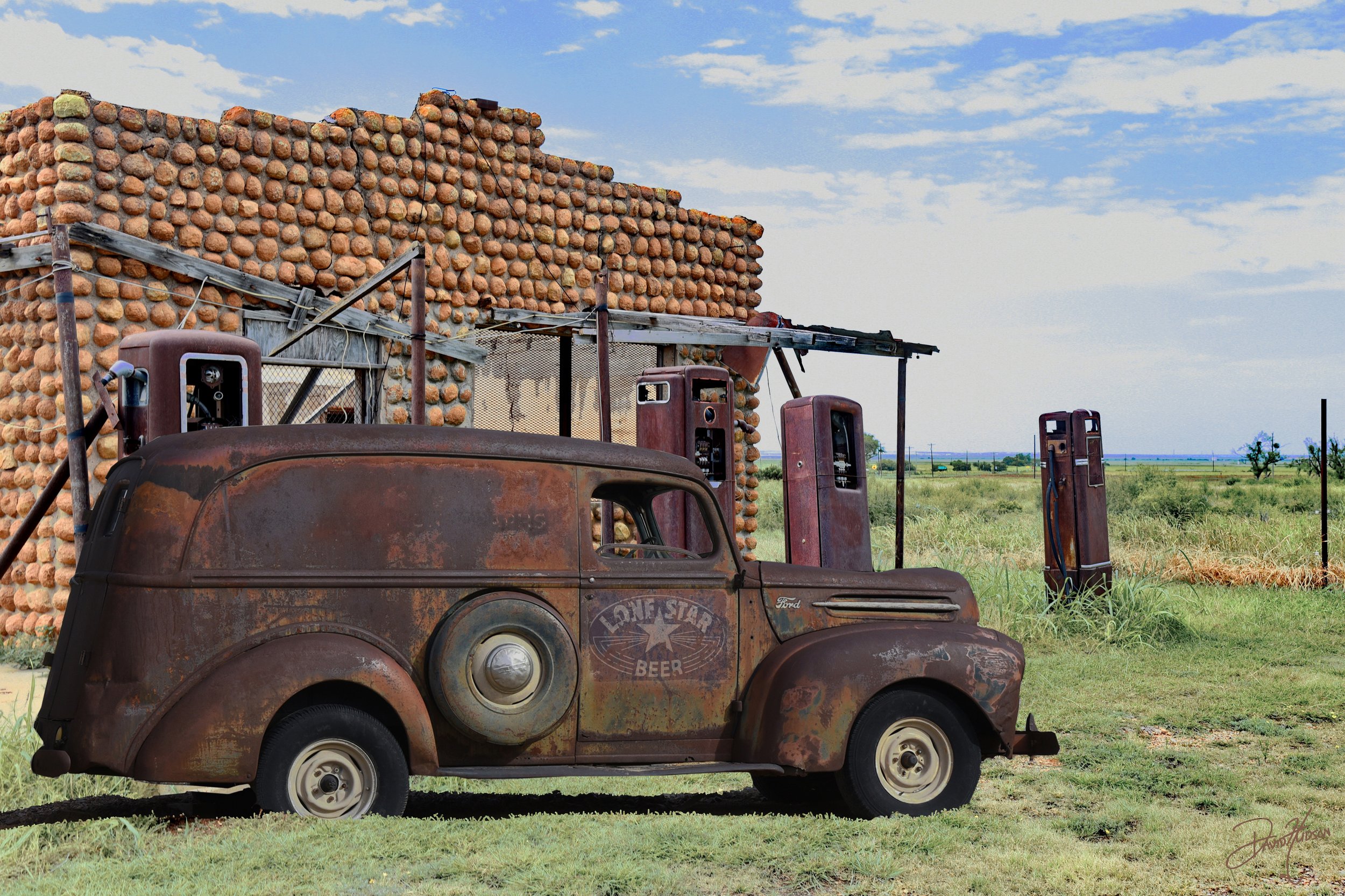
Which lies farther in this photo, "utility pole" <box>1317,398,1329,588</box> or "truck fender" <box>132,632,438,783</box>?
"utility pole" <box>1317,398,1329,588</box>

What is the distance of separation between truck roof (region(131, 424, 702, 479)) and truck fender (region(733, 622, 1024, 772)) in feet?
3.86

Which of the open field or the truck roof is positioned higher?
the truck roof

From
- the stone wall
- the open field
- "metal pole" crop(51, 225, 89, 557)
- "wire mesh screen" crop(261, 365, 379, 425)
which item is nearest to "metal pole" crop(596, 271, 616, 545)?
the stone wall

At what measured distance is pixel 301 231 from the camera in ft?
41.0

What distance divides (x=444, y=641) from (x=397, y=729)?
0.40 meters

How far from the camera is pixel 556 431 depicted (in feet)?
48.8

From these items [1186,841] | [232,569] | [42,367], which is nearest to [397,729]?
[232,569]

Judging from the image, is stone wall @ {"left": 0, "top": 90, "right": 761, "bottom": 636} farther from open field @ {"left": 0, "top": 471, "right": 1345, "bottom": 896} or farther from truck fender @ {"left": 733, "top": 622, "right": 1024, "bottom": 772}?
truck fender @ {"left": 733, "top": 622, "right": 1024, "bottom": 772}

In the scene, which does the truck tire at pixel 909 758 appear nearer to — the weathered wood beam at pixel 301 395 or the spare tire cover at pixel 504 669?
the spare tire cover at pixel 504 669

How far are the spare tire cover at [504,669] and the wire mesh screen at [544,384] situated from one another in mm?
8651

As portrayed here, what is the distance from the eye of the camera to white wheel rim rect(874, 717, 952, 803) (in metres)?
5.88

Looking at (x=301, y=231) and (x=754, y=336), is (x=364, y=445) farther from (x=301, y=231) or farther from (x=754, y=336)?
(x=754, y=336)

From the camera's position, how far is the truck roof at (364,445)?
5.24 m
